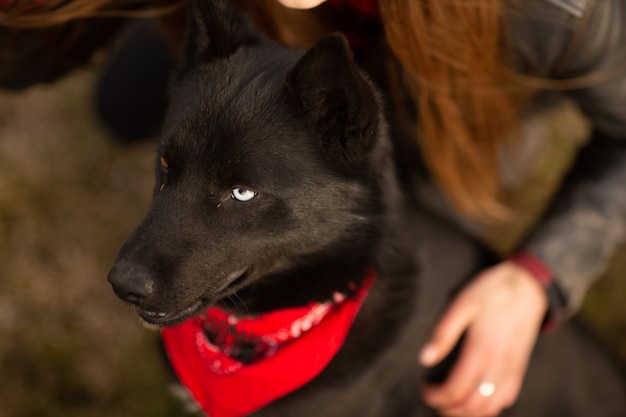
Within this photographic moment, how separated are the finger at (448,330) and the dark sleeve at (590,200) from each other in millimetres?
344

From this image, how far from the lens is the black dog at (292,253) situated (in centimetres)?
148

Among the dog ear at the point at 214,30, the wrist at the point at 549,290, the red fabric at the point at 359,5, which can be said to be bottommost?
the wrist at the point at 549,290

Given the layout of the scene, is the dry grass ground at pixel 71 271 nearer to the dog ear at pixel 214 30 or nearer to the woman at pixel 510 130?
the woman at pixel 510 130

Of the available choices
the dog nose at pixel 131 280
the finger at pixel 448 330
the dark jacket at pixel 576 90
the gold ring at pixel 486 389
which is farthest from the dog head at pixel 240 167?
the gold ring at pixel 486 389

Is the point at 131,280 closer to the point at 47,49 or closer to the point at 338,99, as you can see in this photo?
the point at 338,99

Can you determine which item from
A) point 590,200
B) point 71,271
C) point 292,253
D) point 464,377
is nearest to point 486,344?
point 464,377

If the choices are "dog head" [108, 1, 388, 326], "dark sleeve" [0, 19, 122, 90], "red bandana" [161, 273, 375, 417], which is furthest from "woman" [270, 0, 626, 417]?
"dark sleeve" [0, 19, 122, 90]

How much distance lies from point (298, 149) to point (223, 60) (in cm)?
30

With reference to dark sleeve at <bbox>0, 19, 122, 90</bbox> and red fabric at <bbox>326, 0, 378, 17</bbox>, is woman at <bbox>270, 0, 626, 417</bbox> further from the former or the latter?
dark sleeve at <bbox>0, 19, 122, 90</bbox>

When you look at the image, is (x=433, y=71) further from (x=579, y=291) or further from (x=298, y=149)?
(x=579, y=291)

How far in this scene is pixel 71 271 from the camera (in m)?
2.88

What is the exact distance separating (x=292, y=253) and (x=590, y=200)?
1.07m

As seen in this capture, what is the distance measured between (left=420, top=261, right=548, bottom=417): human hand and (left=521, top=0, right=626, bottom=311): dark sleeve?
190 mm

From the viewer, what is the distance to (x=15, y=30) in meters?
2.01
